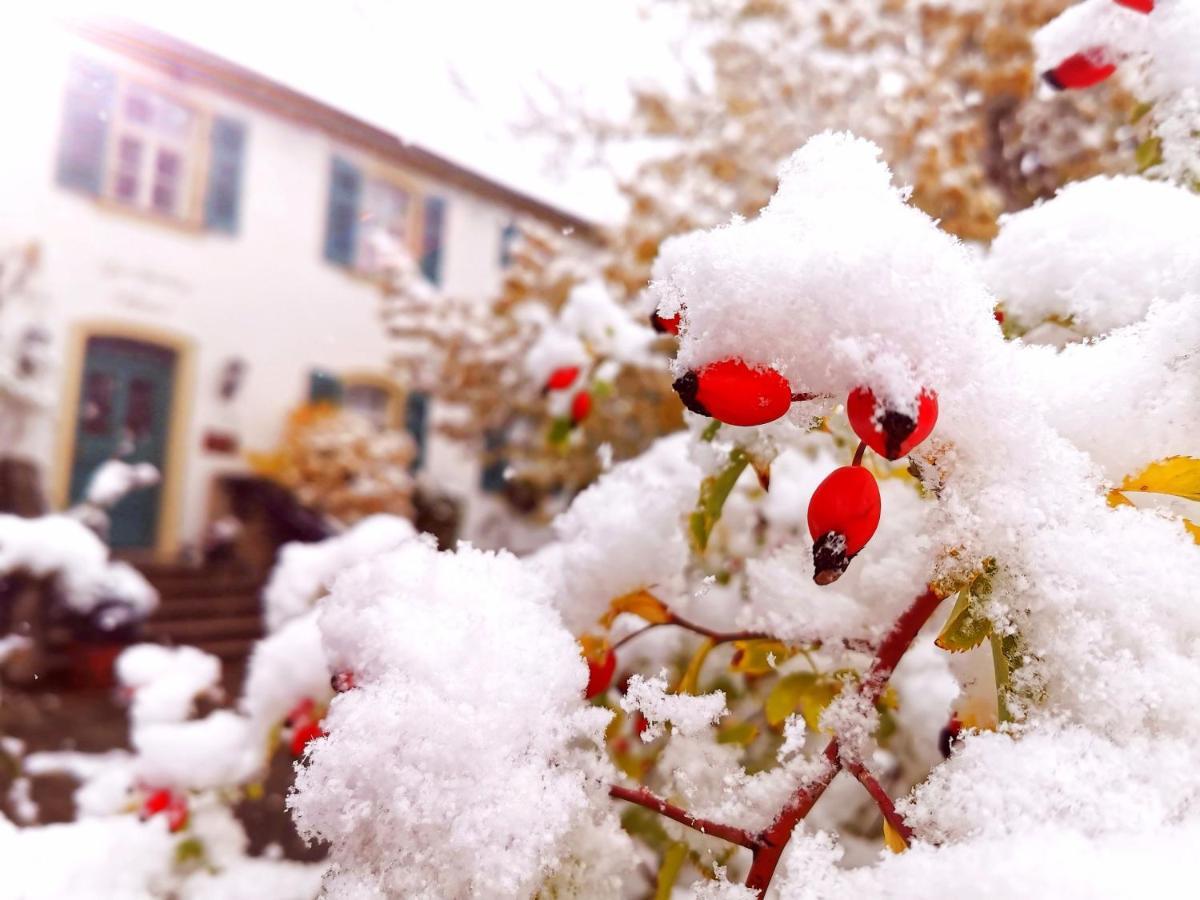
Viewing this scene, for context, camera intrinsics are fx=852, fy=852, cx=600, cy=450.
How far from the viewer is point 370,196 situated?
799 cm

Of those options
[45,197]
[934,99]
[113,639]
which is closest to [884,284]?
[934,99]

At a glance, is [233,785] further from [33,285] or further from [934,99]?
[33,285]

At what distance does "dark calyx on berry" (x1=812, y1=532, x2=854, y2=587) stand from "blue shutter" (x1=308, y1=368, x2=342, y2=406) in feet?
25.5

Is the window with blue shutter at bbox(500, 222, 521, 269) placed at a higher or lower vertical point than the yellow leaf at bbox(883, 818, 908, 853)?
higher

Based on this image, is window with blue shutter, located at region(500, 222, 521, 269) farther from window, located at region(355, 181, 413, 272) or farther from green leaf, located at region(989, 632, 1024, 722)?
green leaf, located at region(989, 632, 1024, 722)

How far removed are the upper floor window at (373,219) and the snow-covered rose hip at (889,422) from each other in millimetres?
7696

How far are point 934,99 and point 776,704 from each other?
3.32 metres

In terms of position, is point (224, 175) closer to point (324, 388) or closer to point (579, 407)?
point (324, 388)

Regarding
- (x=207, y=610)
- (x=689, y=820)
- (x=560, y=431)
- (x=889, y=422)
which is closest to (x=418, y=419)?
(x=207, y=610)

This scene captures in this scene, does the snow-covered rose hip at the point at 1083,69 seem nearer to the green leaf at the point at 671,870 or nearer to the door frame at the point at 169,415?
the green leaf at the point at 671,870

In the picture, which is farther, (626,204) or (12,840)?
(626,204)

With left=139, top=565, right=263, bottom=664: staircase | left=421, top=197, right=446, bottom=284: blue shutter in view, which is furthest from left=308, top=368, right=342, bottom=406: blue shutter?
left=139, top=565, right=263, bottom=664: staircase

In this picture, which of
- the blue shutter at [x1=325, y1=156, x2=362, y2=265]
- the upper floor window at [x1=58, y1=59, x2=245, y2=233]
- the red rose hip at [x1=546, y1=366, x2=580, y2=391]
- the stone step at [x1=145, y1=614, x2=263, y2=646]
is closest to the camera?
the red rose hip at [x1=546, y1=366, x2=580, y2=391]

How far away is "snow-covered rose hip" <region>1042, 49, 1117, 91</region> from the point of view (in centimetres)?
90
